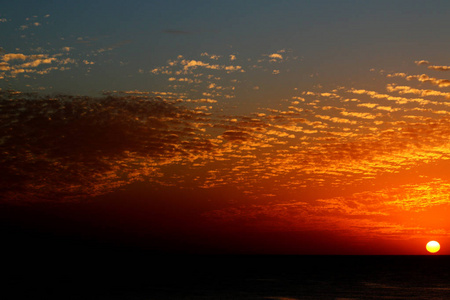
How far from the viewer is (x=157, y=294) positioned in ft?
160

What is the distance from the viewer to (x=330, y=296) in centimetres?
4822

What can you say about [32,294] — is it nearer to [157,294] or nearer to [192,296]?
[157,294]

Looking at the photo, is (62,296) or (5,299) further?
(62,296)

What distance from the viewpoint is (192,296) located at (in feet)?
155

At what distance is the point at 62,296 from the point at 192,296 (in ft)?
43.2

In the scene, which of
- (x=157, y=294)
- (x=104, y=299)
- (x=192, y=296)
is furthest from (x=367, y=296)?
(x=104, y=299)

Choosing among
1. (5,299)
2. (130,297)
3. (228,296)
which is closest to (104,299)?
(130,297)

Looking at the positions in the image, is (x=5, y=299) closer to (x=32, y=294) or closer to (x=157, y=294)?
(x=32, y=294)

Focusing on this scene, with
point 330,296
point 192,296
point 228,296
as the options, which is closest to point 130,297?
point 192,296

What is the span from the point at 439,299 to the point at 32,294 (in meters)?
40.8

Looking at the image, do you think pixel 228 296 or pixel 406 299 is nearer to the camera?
pixel 406 299

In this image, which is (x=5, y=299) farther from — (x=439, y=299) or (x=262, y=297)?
(x=439, y=299)

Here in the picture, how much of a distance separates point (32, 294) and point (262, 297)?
24114 millimetres

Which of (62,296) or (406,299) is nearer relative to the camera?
(406,299)
